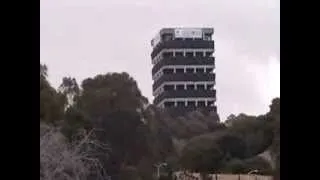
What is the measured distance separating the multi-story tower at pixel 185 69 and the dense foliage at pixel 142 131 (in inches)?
4.9

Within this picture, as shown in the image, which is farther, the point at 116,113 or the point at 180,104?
the point at 116,113

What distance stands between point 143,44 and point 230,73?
36 cm

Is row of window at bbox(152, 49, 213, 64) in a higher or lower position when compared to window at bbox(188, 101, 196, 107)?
higher

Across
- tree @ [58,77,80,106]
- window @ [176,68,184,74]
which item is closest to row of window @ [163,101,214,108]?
window @ [176,68,184,74]

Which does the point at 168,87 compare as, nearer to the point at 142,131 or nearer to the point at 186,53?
the point at 186,53

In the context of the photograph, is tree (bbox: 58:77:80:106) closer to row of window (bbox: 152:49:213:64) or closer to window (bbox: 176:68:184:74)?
row of window (bbox: 152:49:213:64)

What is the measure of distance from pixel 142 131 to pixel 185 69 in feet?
3.22

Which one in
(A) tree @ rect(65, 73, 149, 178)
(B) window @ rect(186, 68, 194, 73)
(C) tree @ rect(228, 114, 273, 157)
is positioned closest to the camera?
(B) window @ rect(186, 68, 194, 73)

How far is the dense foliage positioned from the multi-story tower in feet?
0.41

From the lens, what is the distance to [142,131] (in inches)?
92.0

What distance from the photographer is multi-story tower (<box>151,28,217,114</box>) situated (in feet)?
4.66

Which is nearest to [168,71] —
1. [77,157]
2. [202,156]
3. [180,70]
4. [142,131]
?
[180,70]

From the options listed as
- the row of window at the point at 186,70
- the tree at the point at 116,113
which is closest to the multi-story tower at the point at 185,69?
the row of window at the point at 186,70
